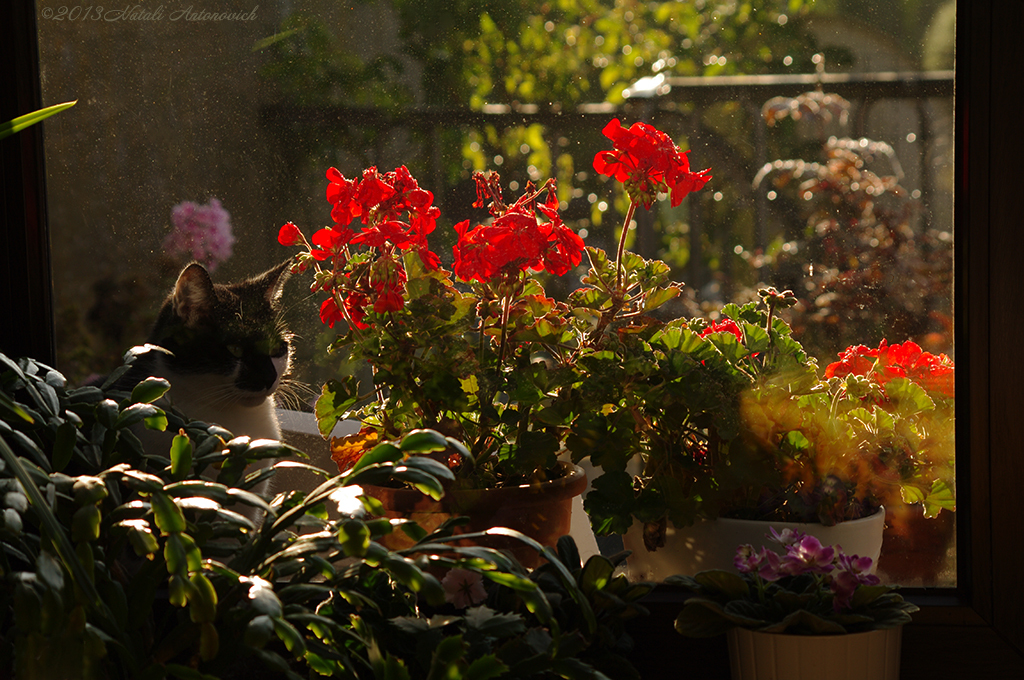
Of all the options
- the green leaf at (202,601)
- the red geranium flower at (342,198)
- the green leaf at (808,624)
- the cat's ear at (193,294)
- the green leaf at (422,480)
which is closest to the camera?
the green leaf at (202,601)

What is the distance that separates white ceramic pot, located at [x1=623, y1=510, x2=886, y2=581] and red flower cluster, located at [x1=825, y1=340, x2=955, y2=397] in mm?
190

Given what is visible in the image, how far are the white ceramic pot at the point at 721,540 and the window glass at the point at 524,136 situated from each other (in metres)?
0.12

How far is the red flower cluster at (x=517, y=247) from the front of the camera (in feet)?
3.25

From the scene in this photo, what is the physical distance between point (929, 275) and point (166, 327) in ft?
3.75

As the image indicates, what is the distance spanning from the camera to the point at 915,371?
1090 millimetres

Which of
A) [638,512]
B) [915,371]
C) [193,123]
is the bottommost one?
[638,512]

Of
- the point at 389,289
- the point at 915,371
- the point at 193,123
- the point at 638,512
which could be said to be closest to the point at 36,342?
the point at 193,123

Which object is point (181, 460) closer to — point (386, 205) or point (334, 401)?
point (334, 401)

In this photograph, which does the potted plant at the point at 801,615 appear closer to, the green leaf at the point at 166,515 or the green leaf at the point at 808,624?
the green leaf at the point at 808,624

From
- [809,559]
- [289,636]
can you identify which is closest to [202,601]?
[289,636]

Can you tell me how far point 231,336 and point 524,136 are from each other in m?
0.56

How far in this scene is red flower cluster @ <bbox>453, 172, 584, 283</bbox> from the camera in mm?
992

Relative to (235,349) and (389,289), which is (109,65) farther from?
(389,289)
